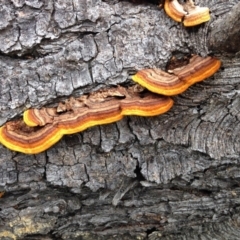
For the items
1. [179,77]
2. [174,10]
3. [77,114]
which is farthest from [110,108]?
[174,10]

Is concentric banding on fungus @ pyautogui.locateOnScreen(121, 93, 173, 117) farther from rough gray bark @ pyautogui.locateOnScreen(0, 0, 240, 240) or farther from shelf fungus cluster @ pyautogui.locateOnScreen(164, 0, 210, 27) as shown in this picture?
shelf fungus cluster @ pyautogui.locateOnScreen(164, 0, 210, 27)

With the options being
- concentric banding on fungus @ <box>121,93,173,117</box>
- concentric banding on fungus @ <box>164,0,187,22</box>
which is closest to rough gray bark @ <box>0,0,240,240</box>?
concentric banding on fungus @ <box>164,0,187,22</box>

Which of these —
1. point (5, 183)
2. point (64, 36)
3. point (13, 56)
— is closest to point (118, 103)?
point (64, 36)

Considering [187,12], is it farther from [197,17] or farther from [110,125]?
[110,125]

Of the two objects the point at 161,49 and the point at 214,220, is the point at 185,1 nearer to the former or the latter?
the point at 161,49

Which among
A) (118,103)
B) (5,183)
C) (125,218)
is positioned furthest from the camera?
(125,218)

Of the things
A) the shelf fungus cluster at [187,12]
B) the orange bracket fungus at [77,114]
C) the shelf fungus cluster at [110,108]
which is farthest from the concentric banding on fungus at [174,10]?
the orange bracket fungus at [77,114]

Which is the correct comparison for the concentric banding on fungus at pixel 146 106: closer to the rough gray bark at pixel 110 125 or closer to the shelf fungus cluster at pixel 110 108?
the shelf fungus cluster at pixel 110 108
